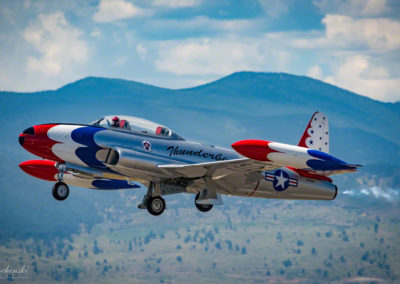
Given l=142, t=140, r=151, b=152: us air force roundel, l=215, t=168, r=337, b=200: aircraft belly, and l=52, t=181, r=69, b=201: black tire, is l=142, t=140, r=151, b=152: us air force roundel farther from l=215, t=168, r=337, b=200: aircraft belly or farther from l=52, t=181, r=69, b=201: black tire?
l=52, t=181, r=69, b=201: black tire

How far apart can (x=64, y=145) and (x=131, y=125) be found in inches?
109

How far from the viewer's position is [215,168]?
97.2ft

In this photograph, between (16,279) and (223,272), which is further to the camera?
(223,272)

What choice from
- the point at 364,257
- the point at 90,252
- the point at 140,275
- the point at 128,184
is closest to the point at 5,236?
the point at 90,252

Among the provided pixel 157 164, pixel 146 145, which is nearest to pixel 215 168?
pixel 157 164

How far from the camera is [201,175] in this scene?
30578 millimetres

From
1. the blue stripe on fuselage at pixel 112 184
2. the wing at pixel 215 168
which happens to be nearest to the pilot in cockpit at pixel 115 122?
the wing at pixel 215 168

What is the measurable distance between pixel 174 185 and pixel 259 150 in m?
6.16

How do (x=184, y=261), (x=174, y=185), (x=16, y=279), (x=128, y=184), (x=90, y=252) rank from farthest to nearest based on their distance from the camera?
1. (x=90, y=252)
2. (x=184, y=261)
3. (x=16, y=279)
4. (x=128, y=184)
5. (x=174, y=185)

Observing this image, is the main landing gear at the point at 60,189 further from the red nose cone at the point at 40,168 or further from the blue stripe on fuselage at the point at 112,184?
the blue stripe on fuselage at the point at 112,184

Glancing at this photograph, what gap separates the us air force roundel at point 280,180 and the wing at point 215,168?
227 cm

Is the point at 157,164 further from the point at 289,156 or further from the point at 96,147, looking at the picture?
the point at 289,156

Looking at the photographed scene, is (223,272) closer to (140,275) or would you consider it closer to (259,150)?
(140,275)

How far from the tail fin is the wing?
14.5 feet
